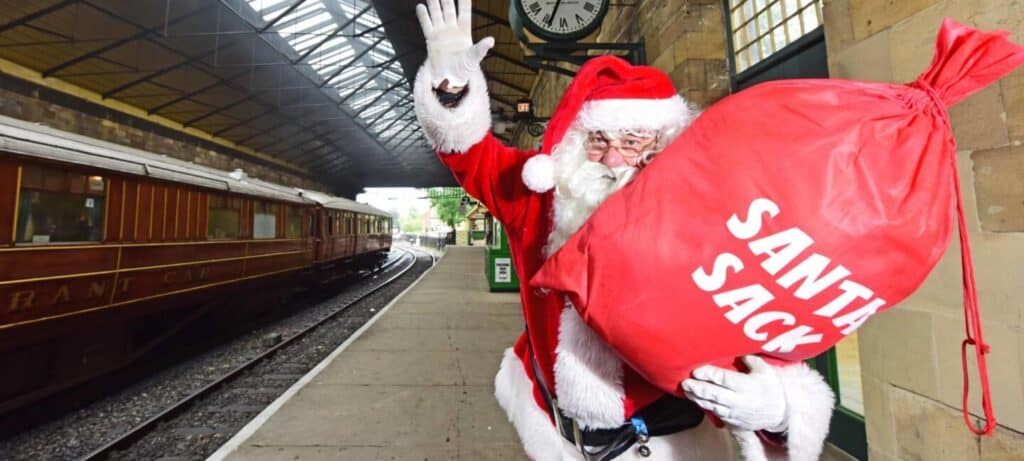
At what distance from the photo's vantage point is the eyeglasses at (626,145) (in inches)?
41.9

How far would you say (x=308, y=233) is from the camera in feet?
31.4

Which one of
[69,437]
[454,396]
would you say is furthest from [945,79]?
[69,437]

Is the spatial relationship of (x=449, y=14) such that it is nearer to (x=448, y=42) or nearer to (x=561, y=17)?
(x=448, y=42)

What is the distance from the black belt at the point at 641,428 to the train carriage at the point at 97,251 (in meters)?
4.77

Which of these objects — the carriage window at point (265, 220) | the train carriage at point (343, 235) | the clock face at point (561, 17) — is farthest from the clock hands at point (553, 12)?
the train carriage at point (343, 235)

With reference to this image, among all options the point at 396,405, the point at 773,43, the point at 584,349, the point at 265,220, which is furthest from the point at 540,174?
the point at 265,220

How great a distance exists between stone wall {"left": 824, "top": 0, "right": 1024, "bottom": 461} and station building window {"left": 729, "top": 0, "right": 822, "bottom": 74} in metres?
0.49

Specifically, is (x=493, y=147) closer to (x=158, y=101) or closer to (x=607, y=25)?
(x=607, y=25)

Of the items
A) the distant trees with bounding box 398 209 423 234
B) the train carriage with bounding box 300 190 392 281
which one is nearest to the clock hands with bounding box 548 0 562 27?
the train carriage with bounding box 300 190 392 281

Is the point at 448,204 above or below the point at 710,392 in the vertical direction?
above

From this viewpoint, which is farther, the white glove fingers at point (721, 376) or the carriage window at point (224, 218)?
the carriage window at point (224, 218)

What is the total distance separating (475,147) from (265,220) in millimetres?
7897

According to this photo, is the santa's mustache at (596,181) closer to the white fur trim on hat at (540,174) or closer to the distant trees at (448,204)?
the white fur trim on hat at (540,174)

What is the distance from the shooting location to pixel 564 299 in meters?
1.03
